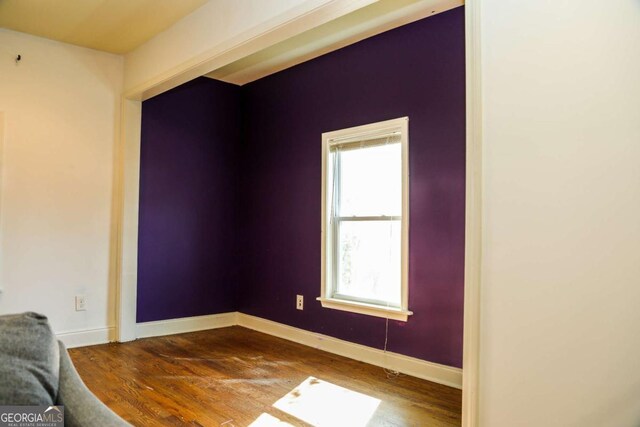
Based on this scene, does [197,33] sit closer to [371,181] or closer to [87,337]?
[371,181]

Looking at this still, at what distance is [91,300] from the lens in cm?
394

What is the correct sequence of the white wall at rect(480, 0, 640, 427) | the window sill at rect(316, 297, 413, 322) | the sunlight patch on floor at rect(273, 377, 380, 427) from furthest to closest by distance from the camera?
the window sill at rect(316, 297, 413, 322), the sunlight patch on floor at rect(273, 377, 380, 427), the white wall at rect(480, 0, 640, 427)

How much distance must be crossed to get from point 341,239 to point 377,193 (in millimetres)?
553

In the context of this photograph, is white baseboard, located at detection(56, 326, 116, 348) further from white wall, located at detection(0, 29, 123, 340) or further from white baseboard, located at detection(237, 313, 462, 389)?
white baseboard, located at detection(237, 313, 462, 389)

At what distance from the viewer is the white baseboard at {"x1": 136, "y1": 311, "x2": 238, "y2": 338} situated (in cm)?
417

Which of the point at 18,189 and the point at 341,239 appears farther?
the point at 341,239

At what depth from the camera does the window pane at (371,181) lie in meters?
3.39

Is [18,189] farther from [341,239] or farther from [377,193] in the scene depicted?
[377,193]

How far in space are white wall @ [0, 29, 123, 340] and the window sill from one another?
6.58 ft

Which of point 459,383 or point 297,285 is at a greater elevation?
point 297,285

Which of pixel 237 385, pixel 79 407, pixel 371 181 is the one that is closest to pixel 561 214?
pixel 79 407

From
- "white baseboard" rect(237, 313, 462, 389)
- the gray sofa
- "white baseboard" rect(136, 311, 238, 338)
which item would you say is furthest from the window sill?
the gray sofa

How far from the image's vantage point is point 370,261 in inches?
140

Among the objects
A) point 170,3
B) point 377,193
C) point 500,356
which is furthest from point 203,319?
point 500,356
